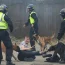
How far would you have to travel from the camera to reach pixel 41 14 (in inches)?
762

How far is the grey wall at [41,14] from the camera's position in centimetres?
1923

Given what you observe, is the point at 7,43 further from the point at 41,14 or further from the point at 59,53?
the point at 41,14

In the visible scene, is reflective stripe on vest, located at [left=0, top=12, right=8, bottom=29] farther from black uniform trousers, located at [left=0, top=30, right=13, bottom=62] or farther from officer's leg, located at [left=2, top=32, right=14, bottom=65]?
officer's leg, located at [left=2, top=32, right=14, bottom=65]

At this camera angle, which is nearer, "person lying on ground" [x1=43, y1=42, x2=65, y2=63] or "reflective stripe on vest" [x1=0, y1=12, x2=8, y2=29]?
"reflective stripe on vest" [x1=0, y1=12, x2=8, y2=29]

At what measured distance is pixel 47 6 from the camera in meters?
19.3

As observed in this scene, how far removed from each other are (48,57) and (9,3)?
761 cm

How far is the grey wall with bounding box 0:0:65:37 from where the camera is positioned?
63.1 ft

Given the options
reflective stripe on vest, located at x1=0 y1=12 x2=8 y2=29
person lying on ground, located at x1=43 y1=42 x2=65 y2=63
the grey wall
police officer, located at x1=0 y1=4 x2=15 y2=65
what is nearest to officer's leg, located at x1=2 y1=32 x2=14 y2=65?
police officer, located at x1=0 y1=4 x2=15 y2=65

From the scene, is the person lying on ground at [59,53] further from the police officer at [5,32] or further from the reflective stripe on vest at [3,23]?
the reflective stripe on vest at [3,23]

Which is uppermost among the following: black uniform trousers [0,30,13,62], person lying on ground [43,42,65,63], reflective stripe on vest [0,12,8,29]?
reflective stripe on vest [0,12,8,29]

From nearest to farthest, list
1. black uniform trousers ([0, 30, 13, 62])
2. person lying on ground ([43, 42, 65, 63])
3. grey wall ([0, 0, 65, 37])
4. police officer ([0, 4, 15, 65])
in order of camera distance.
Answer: police officer ([0, 4, 15, 65]) → black uniform trousers ([0, 30, 13, 62]) → person lying on ground ([43, 42, 65, 63]) → grey wall ([0, 0, 65, 37])

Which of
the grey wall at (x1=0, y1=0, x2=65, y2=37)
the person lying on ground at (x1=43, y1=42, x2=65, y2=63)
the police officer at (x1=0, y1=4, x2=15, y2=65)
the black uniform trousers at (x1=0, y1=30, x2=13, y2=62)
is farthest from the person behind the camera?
the grey wall at (x1=0, y1=0, x2=65, y2=37)

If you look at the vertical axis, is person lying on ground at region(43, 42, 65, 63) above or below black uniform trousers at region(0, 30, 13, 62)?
below

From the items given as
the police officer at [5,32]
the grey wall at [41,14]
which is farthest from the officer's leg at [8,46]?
the grey wall at [41,14]
